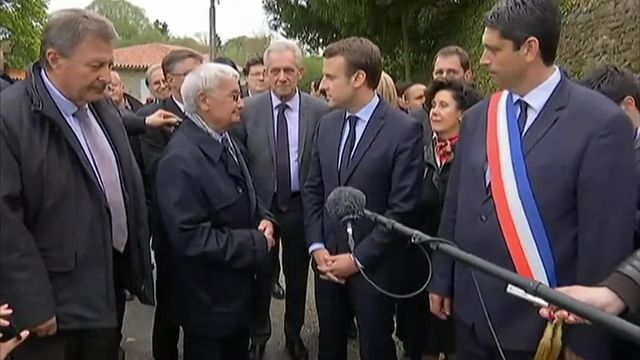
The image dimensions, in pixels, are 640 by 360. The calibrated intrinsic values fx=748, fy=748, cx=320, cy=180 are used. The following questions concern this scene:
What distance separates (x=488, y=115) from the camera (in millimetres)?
2996

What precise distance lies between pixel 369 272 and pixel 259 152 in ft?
4.41

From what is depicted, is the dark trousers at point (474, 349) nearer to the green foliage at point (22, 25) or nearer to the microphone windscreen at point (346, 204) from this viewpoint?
the microphone windscreen at point (346, 204)

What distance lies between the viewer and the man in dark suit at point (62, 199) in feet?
9.20

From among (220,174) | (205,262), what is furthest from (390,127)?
(205,262)

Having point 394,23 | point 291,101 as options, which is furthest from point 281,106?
point 394,23

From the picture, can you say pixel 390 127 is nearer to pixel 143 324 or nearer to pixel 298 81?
pixel 298 81

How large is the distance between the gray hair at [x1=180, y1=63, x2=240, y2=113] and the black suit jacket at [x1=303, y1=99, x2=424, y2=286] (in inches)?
27.1

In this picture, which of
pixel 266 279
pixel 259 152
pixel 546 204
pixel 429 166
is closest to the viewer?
pixel 546 204

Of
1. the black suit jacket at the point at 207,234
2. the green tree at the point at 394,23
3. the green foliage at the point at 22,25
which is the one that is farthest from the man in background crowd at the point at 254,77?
the green foliage at the point at 22,25

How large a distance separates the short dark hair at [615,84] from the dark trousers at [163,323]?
2317mm

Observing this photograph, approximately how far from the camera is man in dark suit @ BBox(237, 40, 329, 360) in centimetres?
487

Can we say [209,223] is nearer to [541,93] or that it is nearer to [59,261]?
[59,261]

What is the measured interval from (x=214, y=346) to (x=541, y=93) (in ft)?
6.90

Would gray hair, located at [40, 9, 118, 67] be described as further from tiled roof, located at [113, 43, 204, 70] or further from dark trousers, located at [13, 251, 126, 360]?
tiled roof, located at [113, 43, 204, 70]
